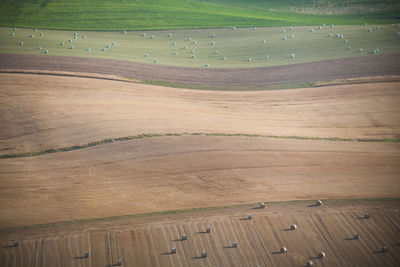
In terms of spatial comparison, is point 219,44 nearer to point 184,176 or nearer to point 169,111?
point 169,111

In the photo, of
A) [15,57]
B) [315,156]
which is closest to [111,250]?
[315,156]

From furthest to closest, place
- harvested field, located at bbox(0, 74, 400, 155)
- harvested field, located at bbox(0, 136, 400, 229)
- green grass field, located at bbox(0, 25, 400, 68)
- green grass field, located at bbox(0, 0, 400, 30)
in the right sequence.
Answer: green grass field, located at bbox(0, 0, 400, 30) < green grass field, located at bbox(0, 25, 400, 68) < harvested field, located at bbox(0, 74, 400, 155) < harvested field, located at bbox(0, 136, 400, 229)

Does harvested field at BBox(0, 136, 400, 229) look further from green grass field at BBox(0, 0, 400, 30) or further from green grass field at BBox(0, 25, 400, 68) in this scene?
green grass field at BBox(0, 0, 400, 30)

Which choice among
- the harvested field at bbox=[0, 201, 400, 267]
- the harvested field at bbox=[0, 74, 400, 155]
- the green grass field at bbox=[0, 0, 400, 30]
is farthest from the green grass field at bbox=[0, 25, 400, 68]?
the harvested field at bbox=[0, 201, 400, 267]

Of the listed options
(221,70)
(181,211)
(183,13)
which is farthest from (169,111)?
(183,13)

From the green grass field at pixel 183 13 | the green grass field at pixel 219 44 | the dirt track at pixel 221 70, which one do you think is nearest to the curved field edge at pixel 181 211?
the dirt track at pixel 221 70

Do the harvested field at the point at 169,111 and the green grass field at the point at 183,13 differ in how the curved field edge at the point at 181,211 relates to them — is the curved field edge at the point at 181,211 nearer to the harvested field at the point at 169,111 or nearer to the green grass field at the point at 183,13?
the harvested field at the point at 169,111
